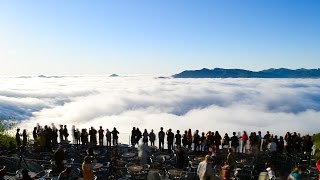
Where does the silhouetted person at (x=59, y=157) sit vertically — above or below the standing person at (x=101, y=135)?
above

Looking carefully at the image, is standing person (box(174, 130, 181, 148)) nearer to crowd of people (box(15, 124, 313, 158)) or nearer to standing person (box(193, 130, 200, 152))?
crowd of people (box(15, 124, 313, 158))

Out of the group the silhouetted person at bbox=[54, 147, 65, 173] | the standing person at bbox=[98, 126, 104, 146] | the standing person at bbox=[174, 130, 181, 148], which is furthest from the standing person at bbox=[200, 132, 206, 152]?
the silhouetted person at bbox=[54, 147, 65, 173]

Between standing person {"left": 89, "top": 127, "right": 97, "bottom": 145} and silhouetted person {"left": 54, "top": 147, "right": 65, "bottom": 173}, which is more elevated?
silhouetted person {"left": 54, "top": 147, "right": 65, "bottom": 173}

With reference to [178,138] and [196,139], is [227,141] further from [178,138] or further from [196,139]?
[178,138]

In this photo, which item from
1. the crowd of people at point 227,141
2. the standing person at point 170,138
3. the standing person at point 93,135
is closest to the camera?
the crowd of people at point 227,141

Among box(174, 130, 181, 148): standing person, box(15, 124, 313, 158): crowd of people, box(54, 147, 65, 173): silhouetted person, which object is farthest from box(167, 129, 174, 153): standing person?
box(54, 147, 65, 173): silhouetted person

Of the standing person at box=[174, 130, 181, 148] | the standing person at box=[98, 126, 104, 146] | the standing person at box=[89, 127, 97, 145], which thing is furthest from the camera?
the standing person at box=[98, 126, 104, 146]

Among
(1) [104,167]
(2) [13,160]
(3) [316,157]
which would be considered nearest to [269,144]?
(3) [316,157]

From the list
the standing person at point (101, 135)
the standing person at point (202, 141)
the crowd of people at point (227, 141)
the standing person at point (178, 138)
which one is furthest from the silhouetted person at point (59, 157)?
the standing person at point (101, 135)

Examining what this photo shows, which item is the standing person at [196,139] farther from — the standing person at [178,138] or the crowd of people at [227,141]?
the standing person at [178,138]

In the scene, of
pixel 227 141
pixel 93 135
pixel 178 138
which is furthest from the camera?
pixel 93 135

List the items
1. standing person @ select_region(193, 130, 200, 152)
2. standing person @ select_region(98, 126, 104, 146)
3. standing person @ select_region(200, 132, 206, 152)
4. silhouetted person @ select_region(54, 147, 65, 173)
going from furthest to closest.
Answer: standing person @ select_region(98, 126, 104, 146)
standing person @ select_region(193, 130, 200, 152)
standing person @ select_region(200, 132, 206, 152)
silhouetted person @ select_region(54, 147, 65, 173)

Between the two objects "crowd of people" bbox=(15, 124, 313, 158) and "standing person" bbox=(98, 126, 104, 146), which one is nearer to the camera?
"crowd of people" bbox=(15, 124, 313, 158)

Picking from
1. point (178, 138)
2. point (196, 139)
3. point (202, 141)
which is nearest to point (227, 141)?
point (202, 141)
